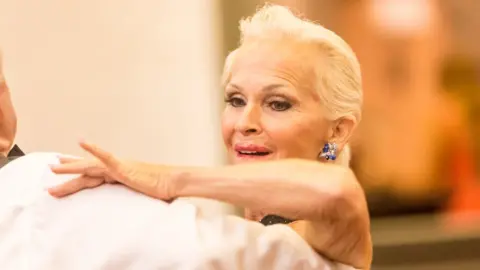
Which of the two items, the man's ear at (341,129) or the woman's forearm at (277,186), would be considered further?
the man's ear at (341,129)

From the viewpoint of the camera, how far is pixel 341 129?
3.36 ft

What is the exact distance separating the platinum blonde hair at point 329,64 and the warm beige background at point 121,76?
70 cm

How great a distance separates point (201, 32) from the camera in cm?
172

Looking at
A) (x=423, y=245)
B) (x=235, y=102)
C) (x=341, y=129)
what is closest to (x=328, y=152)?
(x=341, y=129)

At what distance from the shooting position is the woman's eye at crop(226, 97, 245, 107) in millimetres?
1019

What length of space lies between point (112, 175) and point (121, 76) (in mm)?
994

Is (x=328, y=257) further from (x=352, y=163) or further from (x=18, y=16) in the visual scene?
(x=352, y=163)

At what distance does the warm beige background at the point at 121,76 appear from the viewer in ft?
5.55

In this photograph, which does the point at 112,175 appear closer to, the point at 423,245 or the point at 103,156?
the point at 103,156

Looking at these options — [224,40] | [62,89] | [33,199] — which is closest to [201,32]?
[224,40]

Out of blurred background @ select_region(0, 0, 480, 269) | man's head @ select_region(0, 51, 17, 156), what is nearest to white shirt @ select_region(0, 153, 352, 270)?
man's head @ select_region(0, 51, 17, 156)

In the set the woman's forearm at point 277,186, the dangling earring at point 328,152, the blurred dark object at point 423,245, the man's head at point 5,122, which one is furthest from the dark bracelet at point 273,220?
the blurred dark object at point 423,245

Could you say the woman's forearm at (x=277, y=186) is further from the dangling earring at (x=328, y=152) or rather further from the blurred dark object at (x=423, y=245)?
the blurred dark object at (x=423, y=245)

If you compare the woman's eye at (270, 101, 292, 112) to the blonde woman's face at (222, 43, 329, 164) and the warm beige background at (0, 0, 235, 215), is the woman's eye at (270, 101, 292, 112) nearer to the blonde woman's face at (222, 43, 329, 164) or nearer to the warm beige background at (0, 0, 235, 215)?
the blonde woman's face at (222, 43, 329, 164)
